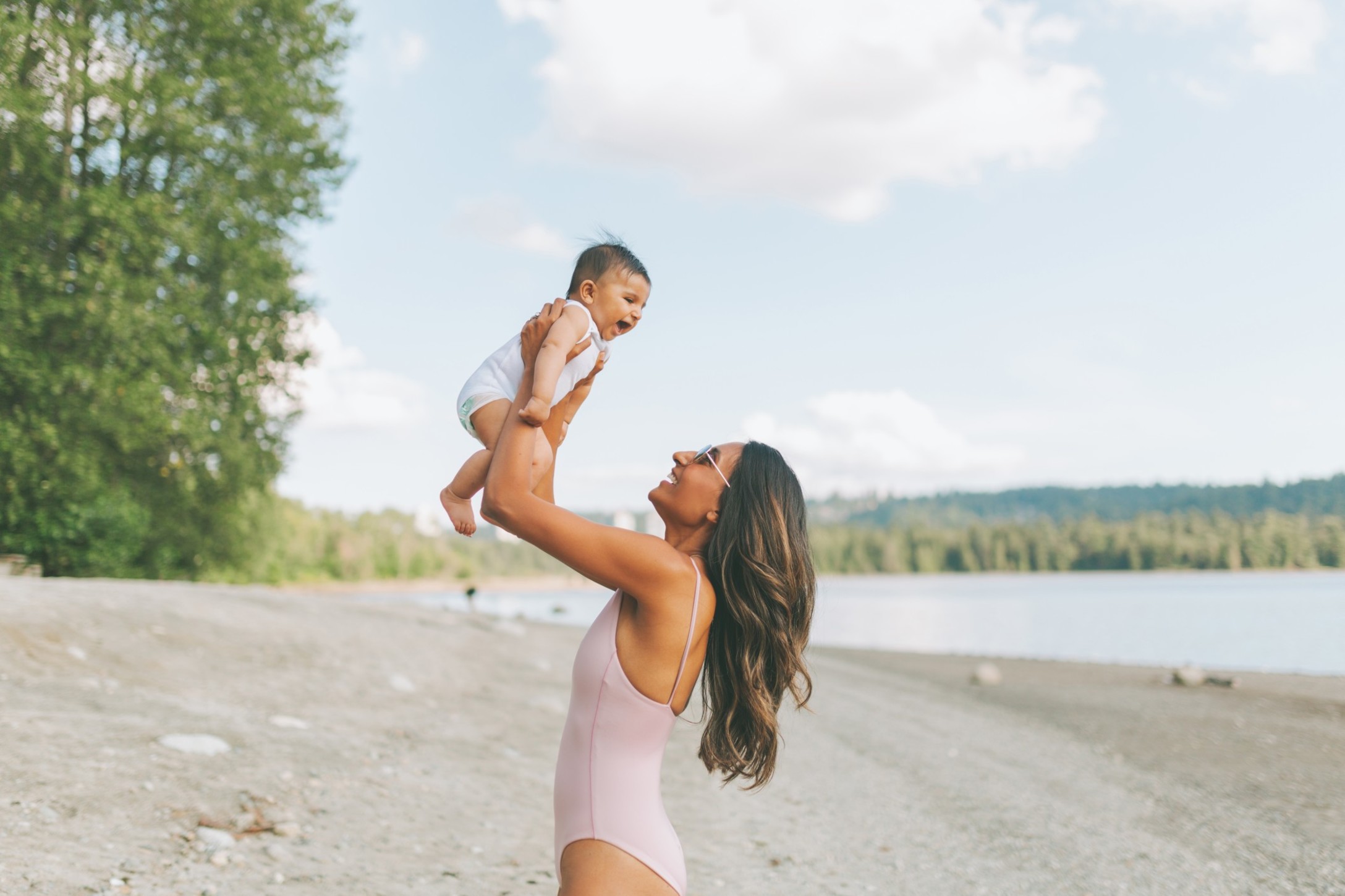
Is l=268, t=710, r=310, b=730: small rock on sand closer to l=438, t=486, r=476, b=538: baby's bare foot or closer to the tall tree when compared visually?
l=438, t=486, r=476, b=538: baby's bare foot

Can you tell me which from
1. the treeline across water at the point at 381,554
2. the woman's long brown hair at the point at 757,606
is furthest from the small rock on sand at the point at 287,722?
the treeline across water at the point at 381,554

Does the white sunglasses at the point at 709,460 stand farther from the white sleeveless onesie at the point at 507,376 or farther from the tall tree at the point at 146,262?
the tall tree at the point at 146,262

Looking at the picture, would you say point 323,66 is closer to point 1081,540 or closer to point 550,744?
point 550,744

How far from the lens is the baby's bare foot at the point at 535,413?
2352mm

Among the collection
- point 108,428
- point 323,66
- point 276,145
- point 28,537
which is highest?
point 323,66

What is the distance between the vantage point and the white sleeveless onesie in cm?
261

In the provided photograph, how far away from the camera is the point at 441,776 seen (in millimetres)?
8406

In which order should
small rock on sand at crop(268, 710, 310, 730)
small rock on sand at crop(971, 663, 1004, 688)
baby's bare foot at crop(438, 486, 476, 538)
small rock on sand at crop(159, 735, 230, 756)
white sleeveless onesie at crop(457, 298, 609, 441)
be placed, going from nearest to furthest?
1. white sleeveless onesie at crop(457, 298, 609, 441)
2. baby's bare foot at crop(438, 486, 476, 538)
3. small rock on sand at crop(159, 735, 230, 756)
4. small rock on sand at crop(268, 710, 310, 730)
5. small rock on sand at crop(971, 663, 1004, 688)

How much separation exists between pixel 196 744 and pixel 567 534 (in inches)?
246

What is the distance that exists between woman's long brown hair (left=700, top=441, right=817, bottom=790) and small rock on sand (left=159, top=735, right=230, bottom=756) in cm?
578

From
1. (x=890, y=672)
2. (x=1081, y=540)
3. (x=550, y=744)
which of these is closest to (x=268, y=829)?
(x=550, y=744)

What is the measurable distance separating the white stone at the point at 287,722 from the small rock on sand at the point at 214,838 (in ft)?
9.71

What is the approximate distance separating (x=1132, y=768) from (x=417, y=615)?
14773mm

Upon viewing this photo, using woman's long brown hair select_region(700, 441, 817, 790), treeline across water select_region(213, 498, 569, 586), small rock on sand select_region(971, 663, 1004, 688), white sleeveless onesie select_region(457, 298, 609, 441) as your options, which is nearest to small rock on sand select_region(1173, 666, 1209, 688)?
small rock on sand select_region(971, 663, 1004, 688)
